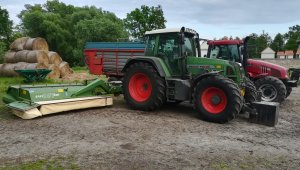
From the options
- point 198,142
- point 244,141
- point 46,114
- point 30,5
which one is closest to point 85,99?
point 46,114

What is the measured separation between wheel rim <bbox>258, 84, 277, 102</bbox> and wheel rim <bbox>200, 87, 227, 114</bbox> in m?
3.26

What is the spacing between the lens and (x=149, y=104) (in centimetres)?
743

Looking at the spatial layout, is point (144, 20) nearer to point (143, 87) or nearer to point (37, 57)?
point (37, 57)

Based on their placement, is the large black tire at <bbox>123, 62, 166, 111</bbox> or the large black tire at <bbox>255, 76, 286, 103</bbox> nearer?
the large black tire at <bbox>123, 62, 166, 111</bbox>

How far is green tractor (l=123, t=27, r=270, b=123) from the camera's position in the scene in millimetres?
6473

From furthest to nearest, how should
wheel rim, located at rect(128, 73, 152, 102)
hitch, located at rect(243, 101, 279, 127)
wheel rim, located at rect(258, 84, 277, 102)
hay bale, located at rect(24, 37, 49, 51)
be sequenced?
hay bale, located at rect(24, 37, 49, 51) < wheel rim, located at rect(258, 84, 277, 102) < wheel rim, located at rect(128, 73, 152, 102) < hitch, located at rect(243, 101, 279, 127)

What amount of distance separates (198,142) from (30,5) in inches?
2463

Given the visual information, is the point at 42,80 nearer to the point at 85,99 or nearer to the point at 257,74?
the point at 85,99

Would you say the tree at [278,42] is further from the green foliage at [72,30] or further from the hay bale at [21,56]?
the hay bale at [21,56]

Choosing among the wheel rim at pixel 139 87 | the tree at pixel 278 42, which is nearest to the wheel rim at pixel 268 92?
the wheel rim at pixel 139 87

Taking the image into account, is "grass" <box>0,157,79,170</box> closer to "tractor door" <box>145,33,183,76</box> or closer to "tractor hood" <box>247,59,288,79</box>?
"tractor door" <box>145,33,183,76</box>

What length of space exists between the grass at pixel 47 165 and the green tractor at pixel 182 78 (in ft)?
11.2

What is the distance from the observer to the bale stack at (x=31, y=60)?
631 inches

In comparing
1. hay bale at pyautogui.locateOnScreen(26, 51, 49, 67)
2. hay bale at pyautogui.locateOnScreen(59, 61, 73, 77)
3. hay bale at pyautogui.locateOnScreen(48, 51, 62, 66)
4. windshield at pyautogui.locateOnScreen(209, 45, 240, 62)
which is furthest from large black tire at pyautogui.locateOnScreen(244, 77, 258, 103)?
hay bale at pyautogui.locateOnScreen(48, 51, 62, 66)
